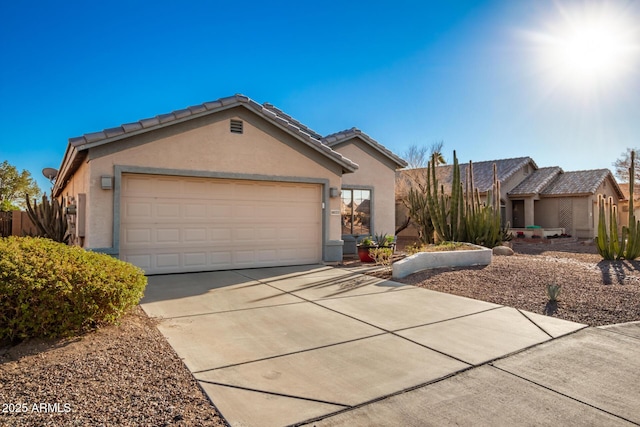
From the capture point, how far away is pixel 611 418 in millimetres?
2979

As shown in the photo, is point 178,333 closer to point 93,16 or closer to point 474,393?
point 474,393

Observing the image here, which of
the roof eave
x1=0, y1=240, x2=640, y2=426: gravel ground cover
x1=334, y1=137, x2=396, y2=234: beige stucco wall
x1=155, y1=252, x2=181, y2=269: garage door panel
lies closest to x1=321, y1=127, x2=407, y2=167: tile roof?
the roof eave

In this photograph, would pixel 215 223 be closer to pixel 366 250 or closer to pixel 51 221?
pixel 366 250

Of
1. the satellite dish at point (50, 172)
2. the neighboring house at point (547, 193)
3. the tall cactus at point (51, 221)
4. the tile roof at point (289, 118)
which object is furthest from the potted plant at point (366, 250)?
the neighboring house at point (547, 193)

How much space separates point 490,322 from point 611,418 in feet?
8.49

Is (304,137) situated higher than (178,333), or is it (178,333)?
(304,137)

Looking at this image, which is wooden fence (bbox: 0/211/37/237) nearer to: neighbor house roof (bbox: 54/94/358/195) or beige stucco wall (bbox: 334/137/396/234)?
neighbor house roof (bbox: 54/94/358/195)

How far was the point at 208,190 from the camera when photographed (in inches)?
404

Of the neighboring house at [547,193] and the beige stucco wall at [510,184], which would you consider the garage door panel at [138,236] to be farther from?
the beige stucco wall at [510,184]

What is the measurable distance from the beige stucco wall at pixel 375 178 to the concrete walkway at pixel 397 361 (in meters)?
9.06

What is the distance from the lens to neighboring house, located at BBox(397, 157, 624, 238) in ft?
80.4

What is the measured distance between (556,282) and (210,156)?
836 cm

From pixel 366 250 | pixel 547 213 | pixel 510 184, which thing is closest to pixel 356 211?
pixel 366 250

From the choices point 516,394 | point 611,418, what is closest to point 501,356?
point 516,394
